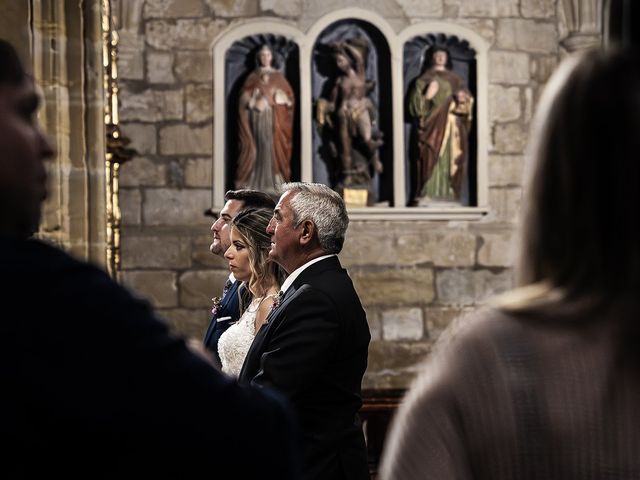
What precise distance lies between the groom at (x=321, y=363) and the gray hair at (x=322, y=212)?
174 millimetres

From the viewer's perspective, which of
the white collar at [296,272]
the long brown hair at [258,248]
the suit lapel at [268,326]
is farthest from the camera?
the long brown hair at [258,248]

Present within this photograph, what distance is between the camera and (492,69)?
915 cm

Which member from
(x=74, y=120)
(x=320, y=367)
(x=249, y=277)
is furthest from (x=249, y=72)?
(x=320, y=367)

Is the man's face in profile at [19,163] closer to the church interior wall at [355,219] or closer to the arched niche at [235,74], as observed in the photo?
the arched niche at [235,74]

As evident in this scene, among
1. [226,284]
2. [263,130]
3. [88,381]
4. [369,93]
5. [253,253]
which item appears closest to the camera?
[88,381]

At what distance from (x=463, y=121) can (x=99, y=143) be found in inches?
200

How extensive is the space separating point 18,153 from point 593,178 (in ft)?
1.76

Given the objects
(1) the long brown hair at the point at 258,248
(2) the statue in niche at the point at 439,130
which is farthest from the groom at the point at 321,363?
(2) the statue in niche at the point at 439,130

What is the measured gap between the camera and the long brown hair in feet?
13.4

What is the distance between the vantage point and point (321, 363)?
3203 millimetres

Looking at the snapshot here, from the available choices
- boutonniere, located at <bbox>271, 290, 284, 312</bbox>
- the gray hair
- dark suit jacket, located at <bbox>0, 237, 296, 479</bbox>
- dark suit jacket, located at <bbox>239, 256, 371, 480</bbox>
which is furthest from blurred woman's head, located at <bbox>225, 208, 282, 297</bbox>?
dark suit jacket, located at <bbox>0, 237, 296, 479</bbox>

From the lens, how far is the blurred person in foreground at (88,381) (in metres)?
0.99

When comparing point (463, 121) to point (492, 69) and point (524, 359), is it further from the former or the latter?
point (524, 359)

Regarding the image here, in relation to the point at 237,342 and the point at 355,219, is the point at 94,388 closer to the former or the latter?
the point at 237,342
